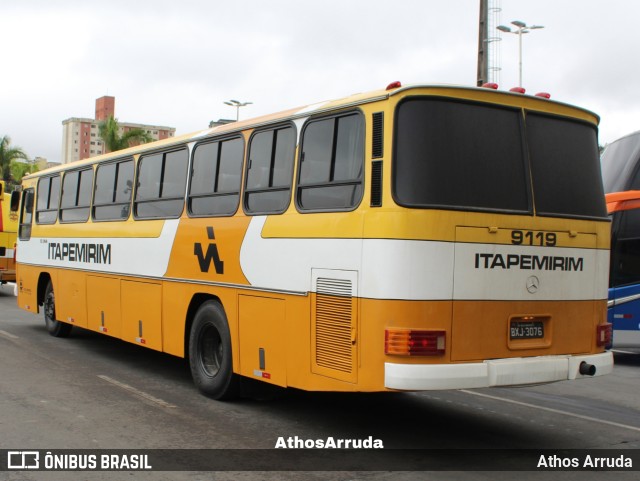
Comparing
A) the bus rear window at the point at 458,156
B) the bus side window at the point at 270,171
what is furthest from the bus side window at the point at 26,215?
the bus rear window at the point at 458,156

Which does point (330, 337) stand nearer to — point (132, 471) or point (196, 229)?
point (132, 471)

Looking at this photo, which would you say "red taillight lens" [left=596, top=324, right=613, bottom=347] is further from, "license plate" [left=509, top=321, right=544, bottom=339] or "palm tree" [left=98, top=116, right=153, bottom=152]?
"palm tree" [left=98, top=116, right=153, bottom=152]

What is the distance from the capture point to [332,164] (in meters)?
7.25

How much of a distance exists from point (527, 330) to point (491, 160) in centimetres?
155

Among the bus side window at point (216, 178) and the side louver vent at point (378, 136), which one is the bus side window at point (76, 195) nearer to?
the bus side window at point (216, 178)

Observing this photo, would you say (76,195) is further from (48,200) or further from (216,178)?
(216,178)

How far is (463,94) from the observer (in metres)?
6.88

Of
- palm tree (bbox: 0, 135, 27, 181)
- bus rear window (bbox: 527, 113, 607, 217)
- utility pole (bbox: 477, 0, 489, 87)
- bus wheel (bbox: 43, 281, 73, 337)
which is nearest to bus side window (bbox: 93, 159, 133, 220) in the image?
bus wheel (bbox: 43, 281, 73, 337)

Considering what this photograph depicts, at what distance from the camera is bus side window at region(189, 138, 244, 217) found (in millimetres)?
8828

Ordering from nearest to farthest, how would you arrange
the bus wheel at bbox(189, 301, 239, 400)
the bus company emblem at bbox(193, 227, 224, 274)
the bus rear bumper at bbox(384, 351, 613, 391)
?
the bus rear bumper at bbox(384, 351, 613, 391) < the bus wheel at bbox(189, 301, 239, 400) < the bus company emblem at bbox(193, 227, 224, 274)

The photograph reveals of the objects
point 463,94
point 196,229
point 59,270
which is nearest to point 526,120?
point 463,94

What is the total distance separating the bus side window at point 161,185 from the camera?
996cm

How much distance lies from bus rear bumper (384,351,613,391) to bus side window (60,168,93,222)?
26.0 feet

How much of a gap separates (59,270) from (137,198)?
3535 millimetres
